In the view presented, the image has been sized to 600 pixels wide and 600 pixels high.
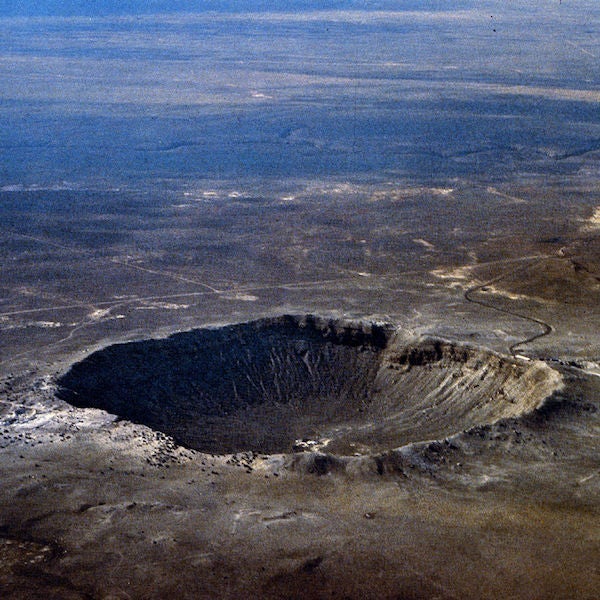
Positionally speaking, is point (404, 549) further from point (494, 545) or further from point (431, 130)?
point (431, 130)

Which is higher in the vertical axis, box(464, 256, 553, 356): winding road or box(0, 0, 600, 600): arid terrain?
box(0, 0, 600, 600): arid terrain

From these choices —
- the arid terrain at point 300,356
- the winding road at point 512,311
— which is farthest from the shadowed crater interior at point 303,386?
the winding road at point 512,311

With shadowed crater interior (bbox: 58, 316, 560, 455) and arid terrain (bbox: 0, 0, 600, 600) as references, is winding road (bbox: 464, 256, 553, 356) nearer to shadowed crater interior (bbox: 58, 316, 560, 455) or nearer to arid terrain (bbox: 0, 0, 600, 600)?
arid terrain (bbox: 0, 0, 600, 600)

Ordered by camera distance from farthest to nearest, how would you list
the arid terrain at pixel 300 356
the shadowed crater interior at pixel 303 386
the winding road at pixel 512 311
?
the winding road at pixel 512 311
the shadowed crater interior at pixel 303 386
the arid terrain at pixel 300 356

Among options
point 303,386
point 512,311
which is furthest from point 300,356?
point 512,311

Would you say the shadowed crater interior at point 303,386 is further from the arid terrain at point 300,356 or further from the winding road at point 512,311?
the winding road at point 512,311

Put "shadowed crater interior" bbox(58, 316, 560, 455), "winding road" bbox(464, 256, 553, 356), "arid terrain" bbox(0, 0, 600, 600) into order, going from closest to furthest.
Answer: "arid terrain" bbox(0, 0, 600, 600)
"shadowed crater interior" bbox(58, 316, 560, 455)
"winding road" bbox(464, 256, 553, 356)

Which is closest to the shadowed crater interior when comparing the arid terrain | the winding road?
the arid terrain

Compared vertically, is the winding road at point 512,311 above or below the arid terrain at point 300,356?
below

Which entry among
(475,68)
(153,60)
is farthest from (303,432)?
(153,60)
